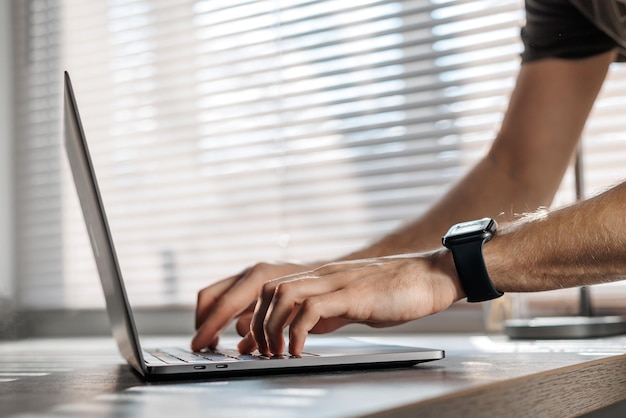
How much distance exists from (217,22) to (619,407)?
52.9 inches

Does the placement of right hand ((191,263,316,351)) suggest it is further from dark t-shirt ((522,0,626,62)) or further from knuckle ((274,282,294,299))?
dark t-shirt ((522,0,626,62))

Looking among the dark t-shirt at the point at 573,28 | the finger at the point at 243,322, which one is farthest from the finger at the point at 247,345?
the dark t-shirt at the point at 573,28

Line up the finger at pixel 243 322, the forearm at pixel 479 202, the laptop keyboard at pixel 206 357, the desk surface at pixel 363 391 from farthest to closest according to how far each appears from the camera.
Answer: the forearm at pixel 479 202
the finger at pixel 243 322
the laptop keyboard at pixel 206 357
the desk surface at pixel 363 391

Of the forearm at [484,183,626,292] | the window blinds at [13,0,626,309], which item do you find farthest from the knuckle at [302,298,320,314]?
the window blinds at [13,0,626,309]

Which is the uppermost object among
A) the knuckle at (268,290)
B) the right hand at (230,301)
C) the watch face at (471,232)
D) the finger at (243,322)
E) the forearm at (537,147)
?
the forearm at (537,147)

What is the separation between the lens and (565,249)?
85cm

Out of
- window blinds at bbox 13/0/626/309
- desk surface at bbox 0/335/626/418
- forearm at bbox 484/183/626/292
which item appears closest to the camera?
desk surface at bbox 0/335/626/418

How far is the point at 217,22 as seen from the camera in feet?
6.71

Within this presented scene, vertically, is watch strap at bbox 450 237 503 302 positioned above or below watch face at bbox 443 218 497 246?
below

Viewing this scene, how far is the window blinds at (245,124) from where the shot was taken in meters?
1.71

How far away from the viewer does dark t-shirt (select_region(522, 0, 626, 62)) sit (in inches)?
50.1

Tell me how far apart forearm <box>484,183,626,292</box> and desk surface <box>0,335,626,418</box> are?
0.08 metres

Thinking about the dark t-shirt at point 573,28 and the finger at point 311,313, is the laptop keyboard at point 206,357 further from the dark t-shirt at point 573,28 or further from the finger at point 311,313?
the dark t-shirt at point 573,28

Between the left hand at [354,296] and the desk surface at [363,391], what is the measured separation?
62mm
